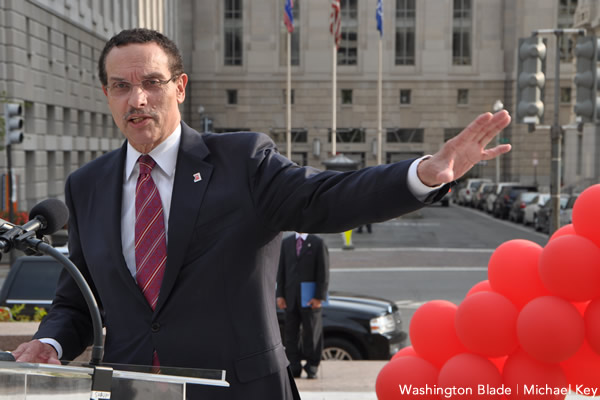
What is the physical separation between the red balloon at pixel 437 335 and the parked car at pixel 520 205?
33.5 metres

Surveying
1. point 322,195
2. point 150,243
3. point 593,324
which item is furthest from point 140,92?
point 593,324

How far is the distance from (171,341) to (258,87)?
63.9m

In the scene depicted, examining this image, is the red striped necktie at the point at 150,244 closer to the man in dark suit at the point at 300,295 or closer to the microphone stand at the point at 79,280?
the microphone stand at the point at 79,280

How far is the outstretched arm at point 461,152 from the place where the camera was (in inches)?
92.1

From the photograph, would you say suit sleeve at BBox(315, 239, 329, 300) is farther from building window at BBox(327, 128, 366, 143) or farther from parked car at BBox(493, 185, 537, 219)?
building window at BBox(327, 128, 366, 143)

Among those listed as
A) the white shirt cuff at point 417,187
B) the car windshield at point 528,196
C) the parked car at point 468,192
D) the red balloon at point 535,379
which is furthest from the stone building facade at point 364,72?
the white shirt cuff at point 417,187

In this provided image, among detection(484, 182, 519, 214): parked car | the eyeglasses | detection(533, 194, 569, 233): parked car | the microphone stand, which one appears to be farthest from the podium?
detection(484, 182, 519, 214): parked car

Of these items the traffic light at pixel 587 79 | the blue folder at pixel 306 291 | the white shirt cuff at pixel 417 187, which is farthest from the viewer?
the traffic light at pixel 587 79

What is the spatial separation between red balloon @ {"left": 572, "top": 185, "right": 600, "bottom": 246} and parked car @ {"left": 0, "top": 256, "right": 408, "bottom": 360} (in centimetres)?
633

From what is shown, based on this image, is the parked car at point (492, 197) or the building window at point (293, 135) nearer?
the parked car at point (492, 197)

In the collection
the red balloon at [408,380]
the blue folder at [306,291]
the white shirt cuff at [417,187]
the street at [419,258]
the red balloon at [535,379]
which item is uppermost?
the white shirt cuff at [417,187]

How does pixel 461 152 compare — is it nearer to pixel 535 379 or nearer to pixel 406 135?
pixel 535 379

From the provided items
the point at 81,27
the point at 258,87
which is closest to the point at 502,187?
the point at 81,27

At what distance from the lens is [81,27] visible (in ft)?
121
